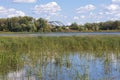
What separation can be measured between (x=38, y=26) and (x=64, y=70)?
2188 inches

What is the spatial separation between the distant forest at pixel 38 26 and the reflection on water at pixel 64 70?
49.9 meters

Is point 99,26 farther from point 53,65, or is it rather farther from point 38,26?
point 53,65

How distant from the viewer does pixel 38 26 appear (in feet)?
222

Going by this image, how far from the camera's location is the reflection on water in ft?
36.7

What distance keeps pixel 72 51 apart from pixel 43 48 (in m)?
1.76

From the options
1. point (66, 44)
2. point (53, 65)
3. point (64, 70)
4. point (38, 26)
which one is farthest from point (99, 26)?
point (64, 70)

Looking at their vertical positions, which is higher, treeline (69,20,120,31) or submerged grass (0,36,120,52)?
submerged grass (0,36,120,52)

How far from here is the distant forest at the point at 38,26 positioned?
6469cm

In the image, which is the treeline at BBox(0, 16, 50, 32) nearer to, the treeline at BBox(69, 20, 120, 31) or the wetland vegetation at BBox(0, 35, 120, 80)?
the treeline at BBox(69, 20, 120, 31)

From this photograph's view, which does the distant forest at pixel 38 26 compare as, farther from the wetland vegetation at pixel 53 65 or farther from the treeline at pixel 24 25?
the wetland vegetation at pixel 53 65

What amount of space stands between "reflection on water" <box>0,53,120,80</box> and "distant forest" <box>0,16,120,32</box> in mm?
49926

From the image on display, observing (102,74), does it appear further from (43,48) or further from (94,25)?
(94,25)

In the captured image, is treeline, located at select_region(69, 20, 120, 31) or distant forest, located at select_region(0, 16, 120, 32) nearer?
distant forest, located at select_region(0, 16, 120, 32)

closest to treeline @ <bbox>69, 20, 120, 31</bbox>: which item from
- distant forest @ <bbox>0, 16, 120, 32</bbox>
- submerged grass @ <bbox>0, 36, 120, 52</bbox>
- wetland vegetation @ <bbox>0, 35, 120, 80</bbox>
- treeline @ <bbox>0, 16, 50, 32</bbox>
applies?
distant forest @ <bbox>0, 16, 120, 32</bbox>
